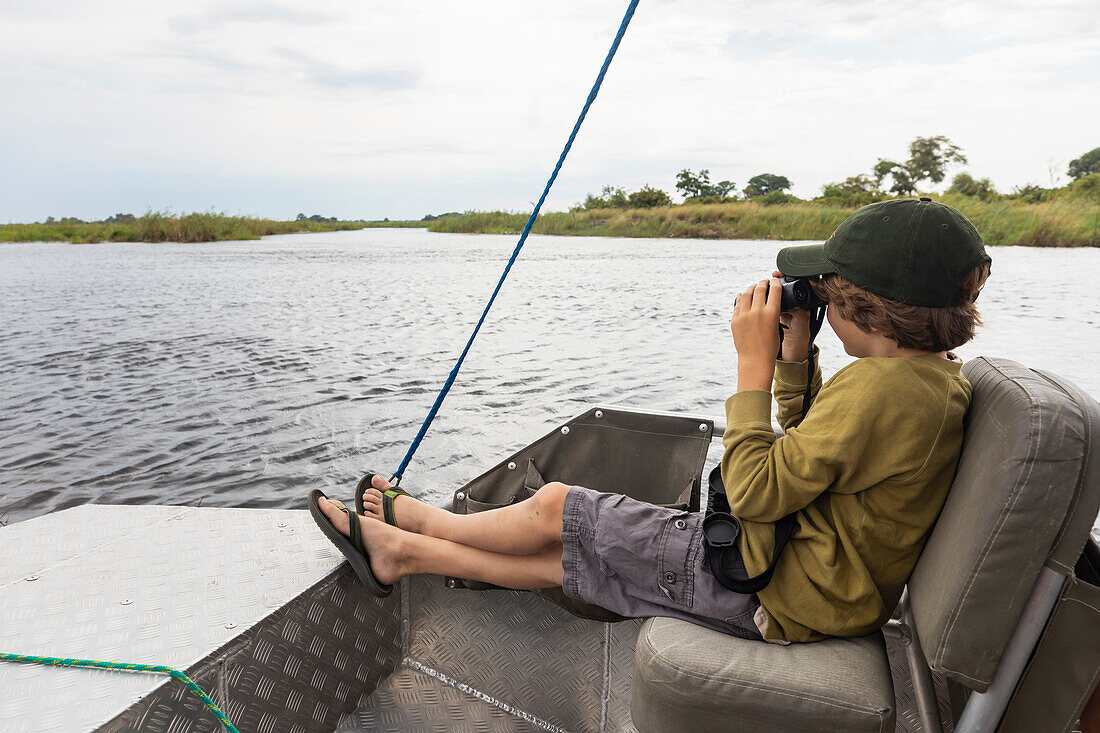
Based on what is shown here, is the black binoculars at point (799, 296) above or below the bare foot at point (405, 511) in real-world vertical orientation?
above

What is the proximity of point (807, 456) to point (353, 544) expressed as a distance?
3.53 ft

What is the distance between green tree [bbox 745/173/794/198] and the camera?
36694 mm

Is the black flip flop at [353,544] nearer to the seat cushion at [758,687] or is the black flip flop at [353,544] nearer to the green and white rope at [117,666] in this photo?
the green and white rope at [117,666]

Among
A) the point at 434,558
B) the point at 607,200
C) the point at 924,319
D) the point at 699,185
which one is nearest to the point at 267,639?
the point at 434,558

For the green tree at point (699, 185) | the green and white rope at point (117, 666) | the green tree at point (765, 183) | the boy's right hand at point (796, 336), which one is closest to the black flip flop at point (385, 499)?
the green and white rope at point (117, 666)

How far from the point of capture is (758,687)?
41.7 inches

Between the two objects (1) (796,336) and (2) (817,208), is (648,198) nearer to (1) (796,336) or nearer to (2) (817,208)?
(2) (817,208)

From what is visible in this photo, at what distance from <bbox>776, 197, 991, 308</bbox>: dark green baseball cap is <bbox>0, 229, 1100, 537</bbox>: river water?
12.1 ft

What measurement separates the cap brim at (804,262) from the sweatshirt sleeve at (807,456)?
218 millimetres

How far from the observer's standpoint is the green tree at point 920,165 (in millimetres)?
31109

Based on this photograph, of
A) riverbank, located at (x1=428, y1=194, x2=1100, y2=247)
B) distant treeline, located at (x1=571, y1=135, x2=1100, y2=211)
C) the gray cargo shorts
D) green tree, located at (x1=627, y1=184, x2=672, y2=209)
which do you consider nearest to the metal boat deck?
the gray cargo shorts

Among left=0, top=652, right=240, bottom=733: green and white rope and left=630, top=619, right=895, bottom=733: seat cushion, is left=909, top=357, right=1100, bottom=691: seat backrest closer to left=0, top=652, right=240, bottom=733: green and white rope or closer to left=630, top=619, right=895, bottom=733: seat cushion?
left=630, top=619, right=895, bottom=733: seat cushion

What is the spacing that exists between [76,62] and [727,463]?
Answer: 40.4 meters

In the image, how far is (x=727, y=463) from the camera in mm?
1223
